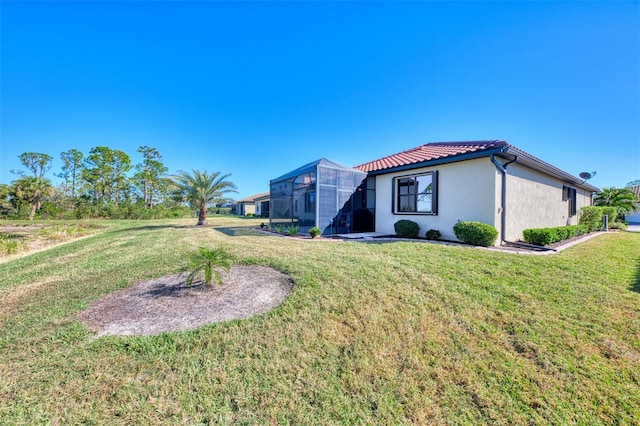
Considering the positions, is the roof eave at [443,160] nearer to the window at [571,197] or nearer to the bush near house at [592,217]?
the window at [571,197]

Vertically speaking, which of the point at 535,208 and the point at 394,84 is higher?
the point at 394,84

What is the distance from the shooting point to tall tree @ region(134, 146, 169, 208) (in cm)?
3524

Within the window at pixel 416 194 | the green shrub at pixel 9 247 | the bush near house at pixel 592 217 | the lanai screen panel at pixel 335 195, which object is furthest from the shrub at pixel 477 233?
the green shrub at pixel 9 247

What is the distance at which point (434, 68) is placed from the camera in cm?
1080

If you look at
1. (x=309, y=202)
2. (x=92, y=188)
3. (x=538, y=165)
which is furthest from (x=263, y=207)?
(x=538, y=165)

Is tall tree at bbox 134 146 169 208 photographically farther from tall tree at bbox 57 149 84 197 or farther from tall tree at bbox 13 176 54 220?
tall tree at bbox 13 176 54 220

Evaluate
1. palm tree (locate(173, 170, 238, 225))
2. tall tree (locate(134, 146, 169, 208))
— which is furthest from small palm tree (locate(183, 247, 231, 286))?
tall tree (locate(134, 146, 169, 208))

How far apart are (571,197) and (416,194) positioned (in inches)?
431

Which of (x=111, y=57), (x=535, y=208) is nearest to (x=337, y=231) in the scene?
(x=535, y=208)

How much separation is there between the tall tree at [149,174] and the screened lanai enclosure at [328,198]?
106 ft

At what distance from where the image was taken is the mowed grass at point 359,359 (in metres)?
1.95

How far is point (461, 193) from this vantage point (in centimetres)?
842

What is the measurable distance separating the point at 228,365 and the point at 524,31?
12.6m

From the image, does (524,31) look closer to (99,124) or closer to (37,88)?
(37,88)
